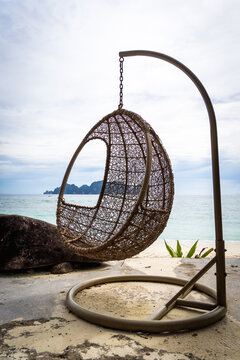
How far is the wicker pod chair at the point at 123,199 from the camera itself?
93.4 inches

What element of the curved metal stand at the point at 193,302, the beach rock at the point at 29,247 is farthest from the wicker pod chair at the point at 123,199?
the beach rock at the point at 29,247

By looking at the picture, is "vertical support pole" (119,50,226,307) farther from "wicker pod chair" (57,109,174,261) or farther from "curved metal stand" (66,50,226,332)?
"wicker pod chair" (57,109,174,261)

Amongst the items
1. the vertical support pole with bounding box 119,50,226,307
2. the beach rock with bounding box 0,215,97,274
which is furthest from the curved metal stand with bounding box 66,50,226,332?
the beach rock with bounding box 0,215,97,274

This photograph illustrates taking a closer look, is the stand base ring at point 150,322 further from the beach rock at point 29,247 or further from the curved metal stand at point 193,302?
the beach rock at point 29,247

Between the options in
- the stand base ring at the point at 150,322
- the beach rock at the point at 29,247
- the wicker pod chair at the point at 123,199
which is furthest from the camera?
the beach rock at the point at 29,247

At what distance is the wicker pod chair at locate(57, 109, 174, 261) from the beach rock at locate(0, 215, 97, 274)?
2.39 feet

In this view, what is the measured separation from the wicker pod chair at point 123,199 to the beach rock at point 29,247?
0.73 metres

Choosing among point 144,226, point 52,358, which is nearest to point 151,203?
point 144,226

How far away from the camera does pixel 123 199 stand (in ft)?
11.7

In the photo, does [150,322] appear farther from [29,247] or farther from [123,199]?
[29,247]

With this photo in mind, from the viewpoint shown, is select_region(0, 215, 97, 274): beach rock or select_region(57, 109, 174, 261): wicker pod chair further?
select_region(0, 215, 97, 274): beach rock

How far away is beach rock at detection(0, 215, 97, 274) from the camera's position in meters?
3.57

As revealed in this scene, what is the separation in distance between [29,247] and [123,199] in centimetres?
121

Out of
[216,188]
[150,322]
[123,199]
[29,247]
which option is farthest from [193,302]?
[29,247]
